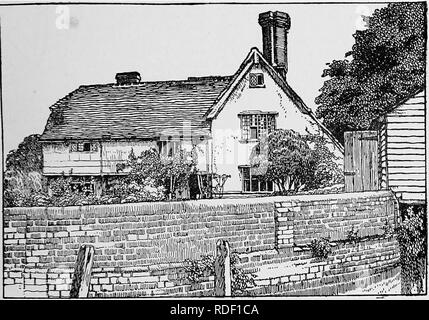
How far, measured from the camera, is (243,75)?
4488 millimetres

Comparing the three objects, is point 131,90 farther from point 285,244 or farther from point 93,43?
point 285,244

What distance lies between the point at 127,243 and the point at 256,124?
995mm

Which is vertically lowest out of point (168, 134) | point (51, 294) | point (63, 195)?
point (51, 294)

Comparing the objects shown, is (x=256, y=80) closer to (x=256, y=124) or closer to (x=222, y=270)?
(x=256, y=124)

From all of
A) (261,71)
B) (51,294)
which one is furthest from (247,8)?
(51,294)

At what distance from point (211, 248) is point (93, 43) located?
1.34m

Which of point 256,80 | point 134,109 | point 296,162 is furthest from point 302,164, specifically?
point 134,109

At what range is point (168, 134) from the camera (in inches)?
177

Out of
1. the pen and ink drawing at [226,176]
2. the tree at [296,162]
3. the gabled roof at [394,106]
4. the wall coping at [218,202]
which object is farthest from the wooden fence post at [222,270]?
the gabled roof at [394,106]

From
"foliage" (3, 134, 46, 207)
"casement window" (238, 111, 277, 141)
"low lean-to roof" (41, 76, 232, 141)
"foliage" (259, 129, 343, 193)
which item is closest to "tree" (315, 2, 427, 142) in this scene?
"foliage" (259, 129, 343, 193)

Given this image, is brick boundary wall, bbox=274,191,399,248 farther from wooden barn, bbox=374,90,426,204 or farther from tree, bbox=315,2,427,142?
tree, bbox=315,2,427,142

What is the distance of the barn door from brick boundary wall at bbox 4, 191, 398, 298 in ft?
1.69

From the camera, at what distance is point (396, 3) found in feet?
14.8

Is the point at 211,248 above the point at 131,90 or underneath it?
underneath
